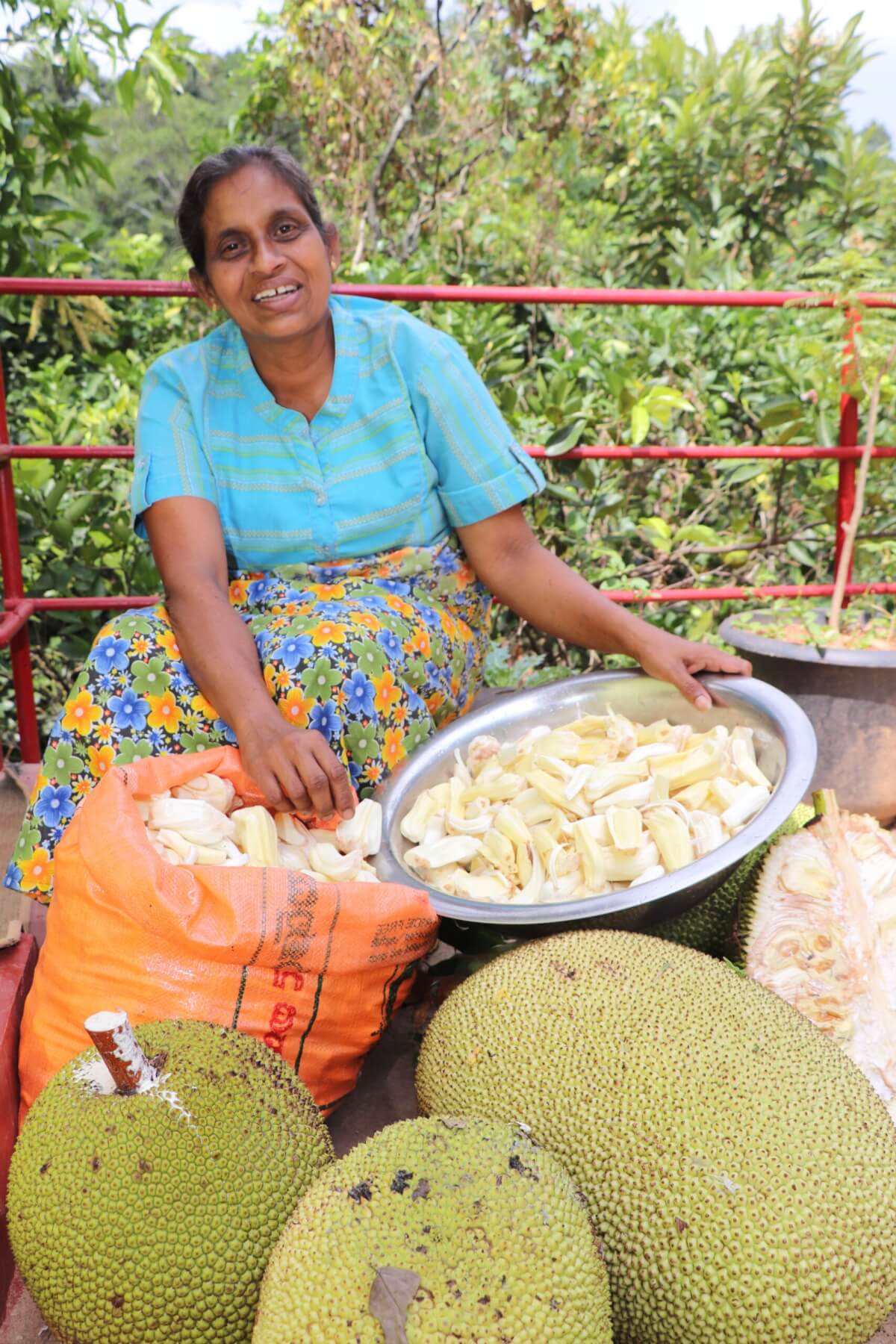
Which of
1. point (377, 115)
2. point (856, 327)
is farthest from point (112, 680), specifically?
point (377, 115)

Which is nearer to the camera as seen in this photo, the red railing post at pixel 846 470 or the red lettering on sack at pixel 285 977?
the red lettering on sack at pixel 285 977

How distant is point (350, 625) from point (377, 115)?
20.6 feet

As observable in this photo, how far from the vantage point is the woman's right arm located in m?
1.54

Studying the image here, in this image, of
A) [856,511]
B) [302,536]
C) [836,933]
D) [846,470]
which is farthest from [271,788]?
[846,470]

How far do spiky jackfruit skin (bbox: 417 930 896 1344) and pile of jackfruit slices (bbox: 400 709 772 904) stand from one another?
9.5 inches

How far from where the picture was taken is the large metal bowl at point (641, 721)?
142cm

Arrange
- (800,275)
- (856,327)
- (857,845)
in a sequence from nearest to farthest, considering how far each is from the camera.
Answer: (857,845), (856,327), (800,275)

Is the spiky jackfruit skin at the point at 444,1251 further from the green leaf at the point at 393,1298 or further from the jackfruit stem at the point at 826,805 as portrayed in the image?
the jackfruit stem at the point at 826,805

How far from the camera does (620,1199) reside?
1.04 m

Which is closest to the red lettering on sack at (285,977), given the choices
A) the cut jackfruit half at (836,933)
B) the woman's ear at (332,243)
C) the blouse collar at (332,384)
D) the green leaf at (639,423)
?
the cut jackfruit half at (836,933)

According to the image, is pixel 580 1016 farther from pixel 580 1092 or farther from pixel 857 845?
pixel 857 845

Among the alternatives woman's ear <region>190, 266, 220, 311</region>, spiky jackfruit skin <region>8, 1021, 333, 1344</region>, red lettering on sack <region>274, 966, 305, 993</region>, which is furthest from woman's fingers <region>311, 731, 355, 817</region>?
woman's ear <region>190, 266, 220, 311</region>

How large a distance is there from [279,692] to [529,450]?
1.22m

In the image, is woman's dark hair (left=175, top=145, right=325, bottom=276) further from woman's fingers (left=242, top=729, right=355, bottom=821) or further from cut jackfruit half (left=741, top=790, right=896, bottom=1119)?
cut jackfruit half (left=741, top=790, right=896, bottom=1119)
